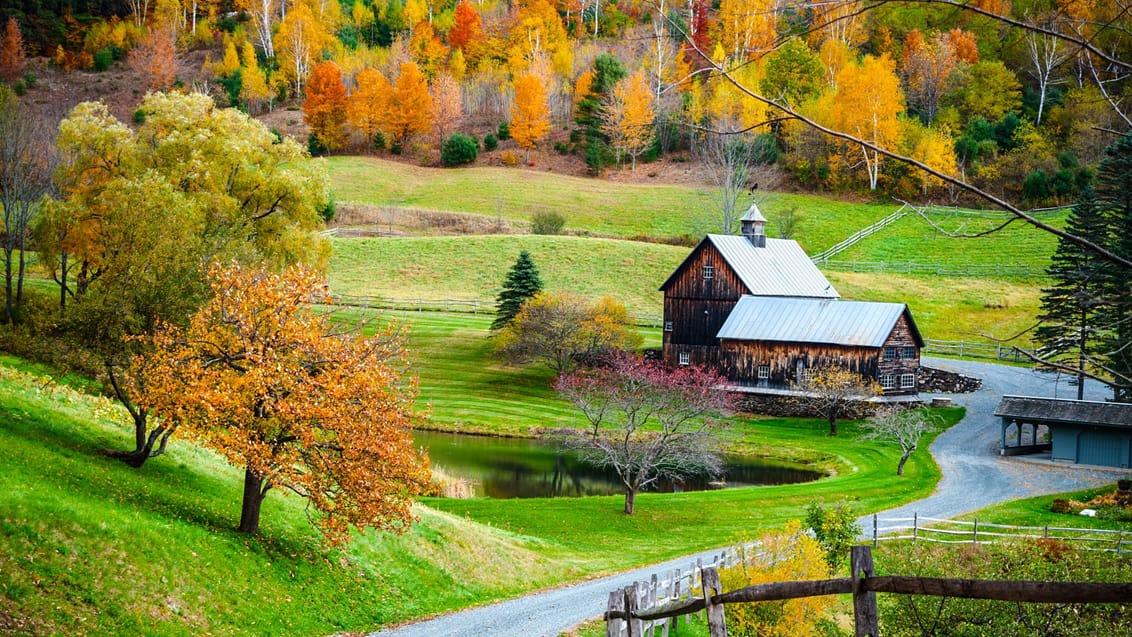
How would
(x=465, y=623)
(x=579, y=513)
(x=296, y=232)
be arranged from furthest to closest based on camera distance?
(x=296, y=232) < (x=579, y=513) < (x=465, y=623)

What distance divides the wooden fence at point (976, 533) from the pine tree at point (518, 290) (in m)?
33.0

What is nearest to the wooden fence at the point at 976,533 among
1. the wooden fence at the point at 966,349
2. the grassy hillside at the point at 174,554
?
the grassy hillside at the point at 174,554

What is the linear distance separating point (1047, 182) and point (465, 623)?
3233 inches

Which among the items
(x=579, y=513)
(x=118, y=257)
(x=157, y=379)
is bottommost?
(x=579, y=513)

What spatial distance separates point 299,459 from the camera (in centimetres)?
1894

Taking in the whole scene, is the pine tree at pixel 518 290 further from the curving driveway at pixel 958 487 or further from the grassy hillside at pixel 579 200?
the grassy hillside at pixel 579 200

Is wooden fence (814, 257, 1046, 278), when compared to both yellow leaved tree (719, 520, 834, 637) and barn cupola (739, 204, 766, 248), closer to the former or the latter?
barn cupola (739, 204, 766, 248)

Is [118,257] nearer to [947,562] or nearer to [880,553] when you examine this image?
[947,562]

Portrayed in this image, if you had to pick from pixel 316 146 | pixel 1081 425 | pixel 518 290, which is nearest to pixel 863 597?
pixel 1081 425

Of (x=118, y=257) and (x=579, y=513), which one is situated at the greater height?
(x=118, y=257)

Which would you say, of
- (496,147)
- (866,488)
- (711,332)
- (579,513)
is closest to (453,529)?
Answer: (579,513)

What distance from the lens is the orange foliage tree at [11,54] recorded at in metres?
125

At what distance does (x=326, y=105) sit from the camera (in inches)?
4439

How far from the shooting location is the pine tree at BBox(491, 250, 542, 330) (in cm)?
6228
